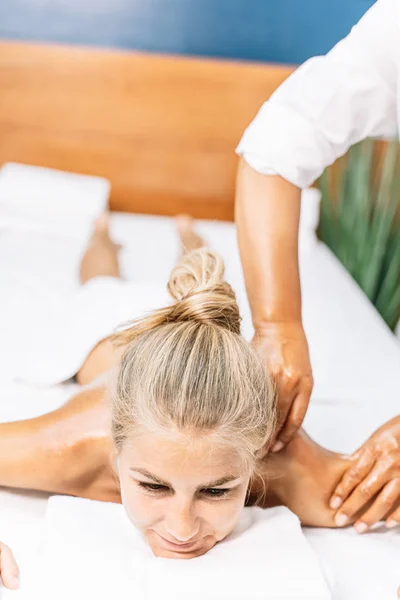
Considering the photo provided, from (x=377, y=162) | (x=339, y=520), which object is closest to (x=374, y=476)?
(x=339, y=520)

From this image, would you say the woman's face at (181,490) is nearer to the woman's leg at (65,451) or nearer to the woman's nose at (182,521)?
the woman's nose at (182,521)

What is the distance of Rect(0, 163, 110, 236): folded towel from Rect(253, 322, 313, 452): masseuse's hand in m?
1.49

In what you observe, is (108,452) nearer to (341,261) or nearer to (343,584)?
(343,584)

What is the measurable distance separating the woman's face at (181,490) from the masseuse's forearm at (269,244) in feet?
0.99

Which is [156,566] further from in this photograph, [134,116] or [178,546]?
[134,116]

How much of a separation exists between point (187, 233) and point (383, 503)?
1.57 m

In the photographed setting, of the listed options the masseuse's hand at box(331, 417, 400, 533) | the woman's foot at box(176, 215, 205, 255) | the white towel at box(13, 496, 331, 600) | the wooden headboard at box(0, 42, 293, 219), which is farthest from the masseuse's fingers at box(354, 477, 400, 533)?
the wooden headboard at box(0, 42, 293, 219)

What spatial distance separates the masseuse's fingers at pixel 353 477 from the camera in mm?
1196

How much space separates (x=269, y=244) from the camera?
1.26 meters

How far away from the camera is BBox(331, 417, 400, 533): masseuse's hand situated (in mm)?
1173

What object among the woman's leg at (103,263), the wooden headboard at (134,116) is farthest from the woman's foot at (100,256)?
the wooden headboard at (134,116)

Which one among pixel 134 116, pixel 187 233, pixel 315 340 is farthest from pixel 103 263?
pixel 134 116

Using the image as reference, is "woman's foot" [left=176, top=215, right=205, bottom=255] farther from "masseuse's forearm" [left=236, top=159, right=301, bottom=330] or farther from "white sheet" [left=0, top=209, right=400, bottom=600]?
Result: "masseuse's forearm" [left=236, top=159, right=301, bottom=330]

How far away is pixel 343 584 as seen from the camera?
110cm
